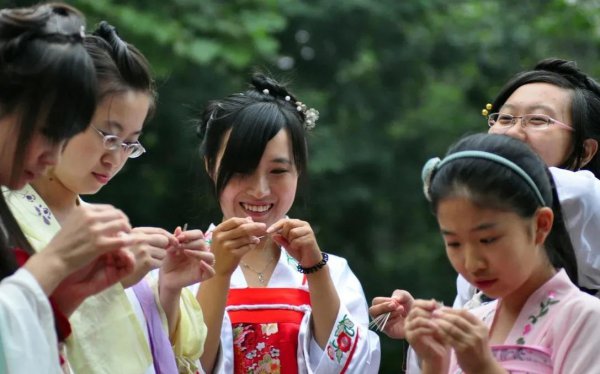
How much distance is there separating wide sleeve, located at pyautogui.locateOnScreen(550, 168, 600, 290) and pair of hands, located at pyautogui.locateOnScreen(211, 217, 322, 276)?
31.8 inches

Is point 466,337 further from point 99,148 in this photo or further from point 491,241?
point 99,148

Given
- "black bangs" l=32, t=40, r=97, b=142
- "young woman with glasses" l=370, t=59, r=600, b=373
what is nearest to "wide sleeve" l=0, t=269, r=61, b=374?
"black bangs" l=32, t=40, r=97, b=142

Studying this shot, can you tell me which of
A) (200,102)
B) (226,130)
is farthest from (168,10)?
(226,130)

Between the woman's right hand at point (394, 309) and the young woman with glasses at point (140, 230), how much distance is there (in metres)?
0.51

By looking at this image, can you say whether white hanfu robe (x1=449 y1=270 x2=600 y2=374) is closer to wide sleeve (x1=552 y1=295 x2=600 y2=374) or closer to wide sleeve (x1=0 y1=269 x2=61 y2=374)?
wide sleeve (x1=552 y1=295 x2=600 y2=374)

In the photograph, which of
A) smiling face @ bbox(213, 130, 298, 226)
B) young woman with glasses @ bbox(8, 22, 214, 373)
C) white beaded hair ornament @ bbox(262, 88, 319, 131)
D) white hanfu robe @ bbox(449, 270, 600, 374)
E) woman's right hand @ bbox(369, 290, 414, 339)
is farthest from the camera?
white beaded hair ornament @ bbox(262, 88, 319, 131)

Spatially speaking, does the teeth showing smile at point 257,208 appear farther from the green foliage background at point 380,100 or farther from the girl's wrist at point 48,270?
the green foliage background at point 380,100

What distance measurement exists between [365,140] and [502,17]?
6.15 ft

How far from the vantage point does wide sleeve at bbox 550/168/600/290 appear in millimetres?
3416

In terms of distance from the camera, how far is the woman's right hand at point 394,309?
3389mm

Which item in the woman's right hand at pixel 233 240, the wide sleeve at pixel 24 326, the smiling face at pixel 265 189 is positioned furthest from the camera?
the smiling face at pixel 265 189

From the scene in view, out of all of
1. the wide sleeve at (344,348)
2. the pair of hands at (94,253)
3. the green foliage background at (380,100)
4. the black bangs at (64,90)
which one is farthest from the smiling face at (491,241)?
the green foliage background at (380,100)

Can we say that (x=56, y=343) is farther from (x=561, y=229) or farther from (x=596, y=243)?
(x=596, y=243)

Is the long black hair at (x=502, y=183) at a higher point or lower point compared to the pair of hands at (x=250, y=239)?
higher
